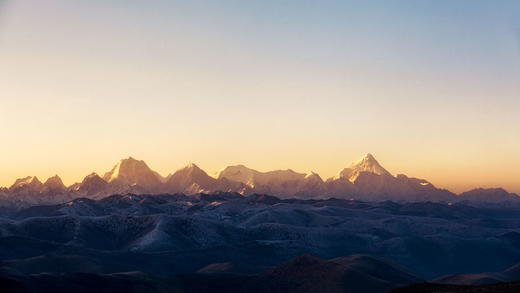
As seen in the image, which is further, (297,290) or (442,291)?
(297,290)

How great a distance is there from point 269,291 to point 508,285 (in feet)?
326

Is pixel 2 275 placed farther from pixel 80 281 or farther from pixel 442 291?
pixel 442 291

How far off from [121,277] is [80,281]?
12718 millimetres

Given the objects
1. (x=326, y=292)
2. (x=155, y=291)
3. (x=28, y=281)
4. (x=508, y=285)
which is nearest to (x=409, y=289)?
(x=508, y=285)

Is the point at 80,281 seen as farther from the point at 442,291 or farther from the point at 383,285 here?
the point at 442,291

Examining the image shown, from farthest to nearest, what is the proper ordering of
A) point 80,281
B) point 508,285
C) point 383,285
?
1. point 383,285
2. point 80,281
3. point 508,285

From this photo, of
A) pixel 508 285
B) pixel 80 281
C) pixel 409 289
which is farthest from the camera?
pixel 80 281

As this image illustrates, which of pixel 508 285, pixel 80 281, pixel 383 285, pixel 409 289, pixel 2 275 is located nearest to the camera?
pixel 508 285

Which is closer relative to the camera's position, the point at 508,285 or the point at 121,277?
the point at 508,285

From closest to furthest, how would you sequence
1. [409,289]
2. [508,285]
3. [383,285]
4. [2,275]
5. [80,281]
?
[508,285], [409,289], [2,275], [80,281], [383,285]

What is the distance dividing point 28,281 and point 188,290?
4778 cm

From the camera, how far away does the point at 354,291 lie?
7372 inches

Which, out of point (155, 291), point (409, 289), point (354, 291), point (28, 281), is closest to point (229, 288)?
point (155, 291)

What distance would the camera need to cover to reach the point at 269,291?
192m
